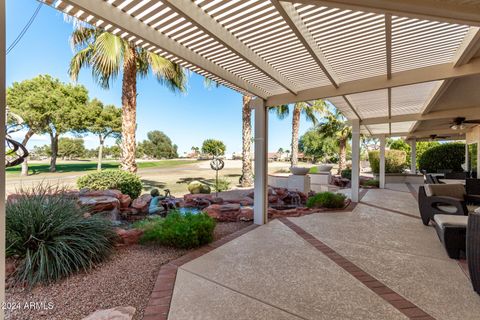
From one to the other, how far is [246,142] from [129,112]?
5.91 metres

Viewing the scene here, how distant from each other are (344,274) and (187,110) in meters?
43.2

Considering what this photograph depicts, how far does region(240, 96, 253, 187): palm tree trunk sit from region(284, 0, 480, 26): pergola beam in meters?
10.6

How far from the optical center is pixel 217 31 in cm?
306

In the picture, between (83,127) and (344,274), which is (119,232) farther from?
(83,127)

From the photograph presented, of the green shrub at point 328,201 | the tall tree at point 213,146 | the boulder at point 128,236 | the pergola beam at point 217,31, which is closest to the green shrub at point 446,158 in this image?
the green shrub at point 328,201

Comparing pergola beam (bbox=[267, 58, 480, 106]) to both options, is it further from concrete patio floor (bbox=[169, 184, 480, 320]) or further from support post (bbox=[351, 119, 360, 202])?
support post (bbox=[351, 119, 360, 202])

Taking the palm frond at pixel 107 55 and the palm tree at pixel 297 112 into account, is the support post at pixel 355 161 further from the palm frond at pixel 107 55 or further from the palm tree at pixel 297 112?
the palm frond at pixel 107 55

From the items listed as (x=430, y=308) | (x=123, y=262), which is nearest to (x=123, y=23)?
(x=123, y=262)

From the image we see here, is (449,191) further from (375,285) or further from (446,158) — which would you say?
(446,158)

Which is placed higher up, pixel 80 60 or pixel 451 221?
pixel 80 60

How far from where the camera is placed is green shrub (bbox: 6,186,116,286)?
2.84 m

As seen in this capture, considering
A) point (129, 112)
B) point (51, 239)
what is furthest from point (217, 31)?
point (129, 112)

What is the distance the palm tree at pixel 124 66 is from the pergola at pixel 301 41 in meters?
4.96

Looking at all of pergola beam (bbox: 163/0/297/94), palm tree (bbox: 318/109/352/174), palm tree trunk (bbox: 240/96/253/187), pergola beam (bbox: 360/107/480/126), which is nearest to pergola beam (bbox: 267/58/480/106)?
pergola beam (bbox: 163/0/297/94)
